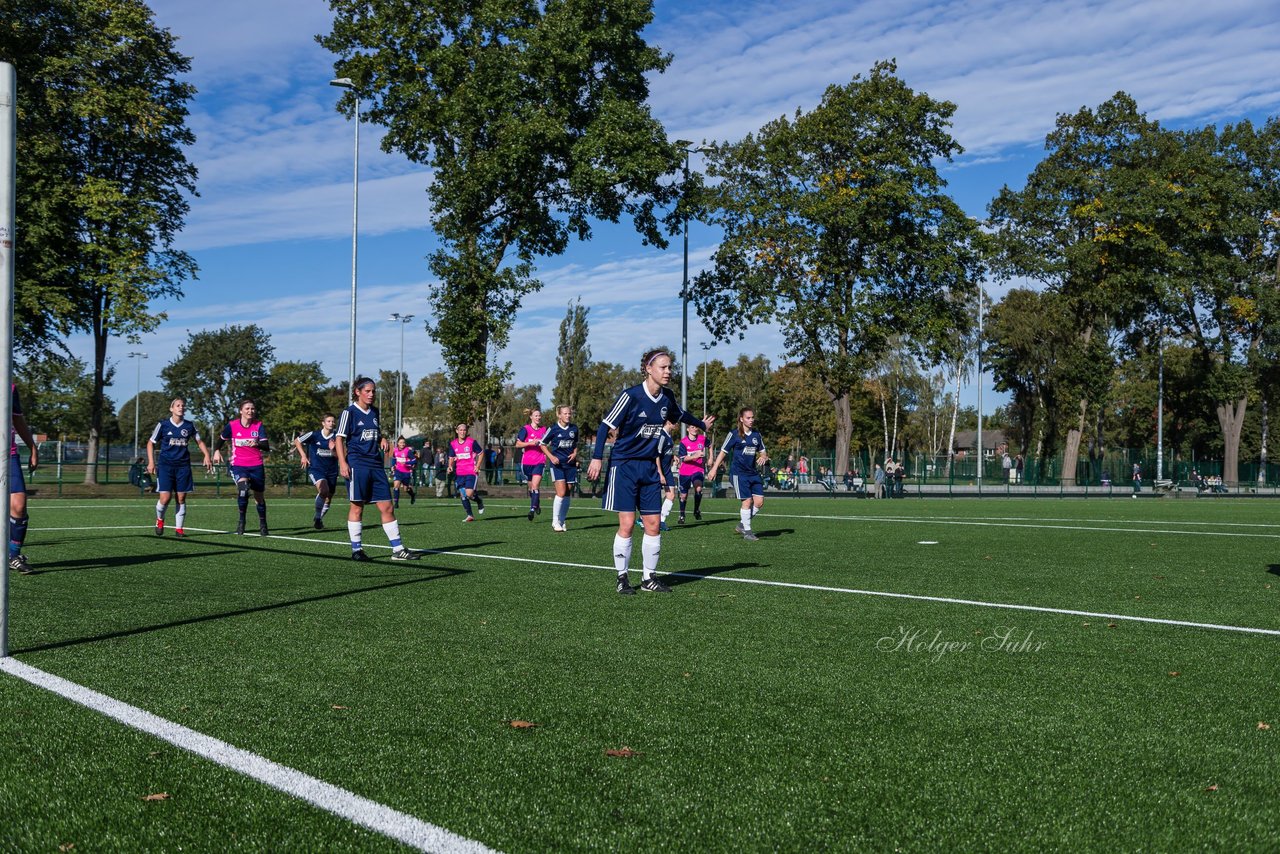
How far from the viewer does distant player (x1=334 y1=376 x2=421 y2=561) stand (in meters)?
12.2

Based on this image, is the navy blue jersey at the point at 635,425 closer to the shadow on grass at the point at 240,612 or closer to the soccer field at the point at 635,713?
the soccer field at the point at 635,713

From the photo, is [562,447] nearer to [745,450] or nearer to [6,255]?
[745,450]

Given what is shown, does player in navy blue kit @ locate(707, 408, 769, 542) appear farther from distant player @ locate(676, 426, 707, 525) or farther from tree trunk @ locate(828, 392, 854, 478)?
tree trunk @ locate(828, 392, 854, 478)

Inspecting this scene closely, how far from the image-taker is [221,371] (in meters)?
91.1

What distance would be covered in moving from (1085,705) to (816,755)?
5.52ft

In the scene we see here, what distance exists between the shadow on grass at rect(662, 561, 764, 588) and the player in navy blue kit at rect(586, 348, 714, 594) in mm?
587

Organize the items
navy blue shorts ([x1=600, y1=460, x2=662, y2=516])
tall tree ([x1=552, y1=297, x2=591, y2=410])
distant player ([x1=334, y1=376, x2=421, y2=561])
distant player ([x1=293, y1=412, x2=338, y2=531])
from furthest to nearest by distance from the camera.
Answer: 1. tall tree ([x1=552, y1=297, x2=591, y2=410])
2. distant player ([x1=293, y1=412, x2=338, y2=531])
3. distant player ([x1=334, y1=376, x2=421, y2=561])
4. navy blue shorts ([x1=600, y1=460, x2=662, y2=516])

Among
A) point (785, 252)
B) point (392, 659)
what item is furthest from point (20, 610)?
point (785, 252)

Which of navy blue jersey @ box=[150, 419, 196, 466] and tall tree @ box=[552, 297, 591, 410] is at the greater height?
tall tree @ box=[552, 297, 591, 410]

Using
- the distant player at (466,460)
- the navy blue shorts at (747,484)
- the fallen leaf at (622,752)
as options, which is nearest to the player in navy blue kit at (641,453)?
the fallen leaf at (622,752)

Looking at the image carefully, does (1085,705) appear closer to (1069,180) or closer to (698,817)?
(698,817)

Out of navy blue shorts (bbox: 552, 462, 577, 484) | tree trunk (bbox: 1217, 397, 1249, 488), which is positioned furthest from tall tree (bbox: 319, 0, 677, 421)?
tree trunk (bbox: 1217, 397, 1249, 488)

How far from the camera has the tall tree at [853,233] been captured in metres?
42.2

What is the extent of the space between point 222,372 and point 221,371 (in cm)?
12
